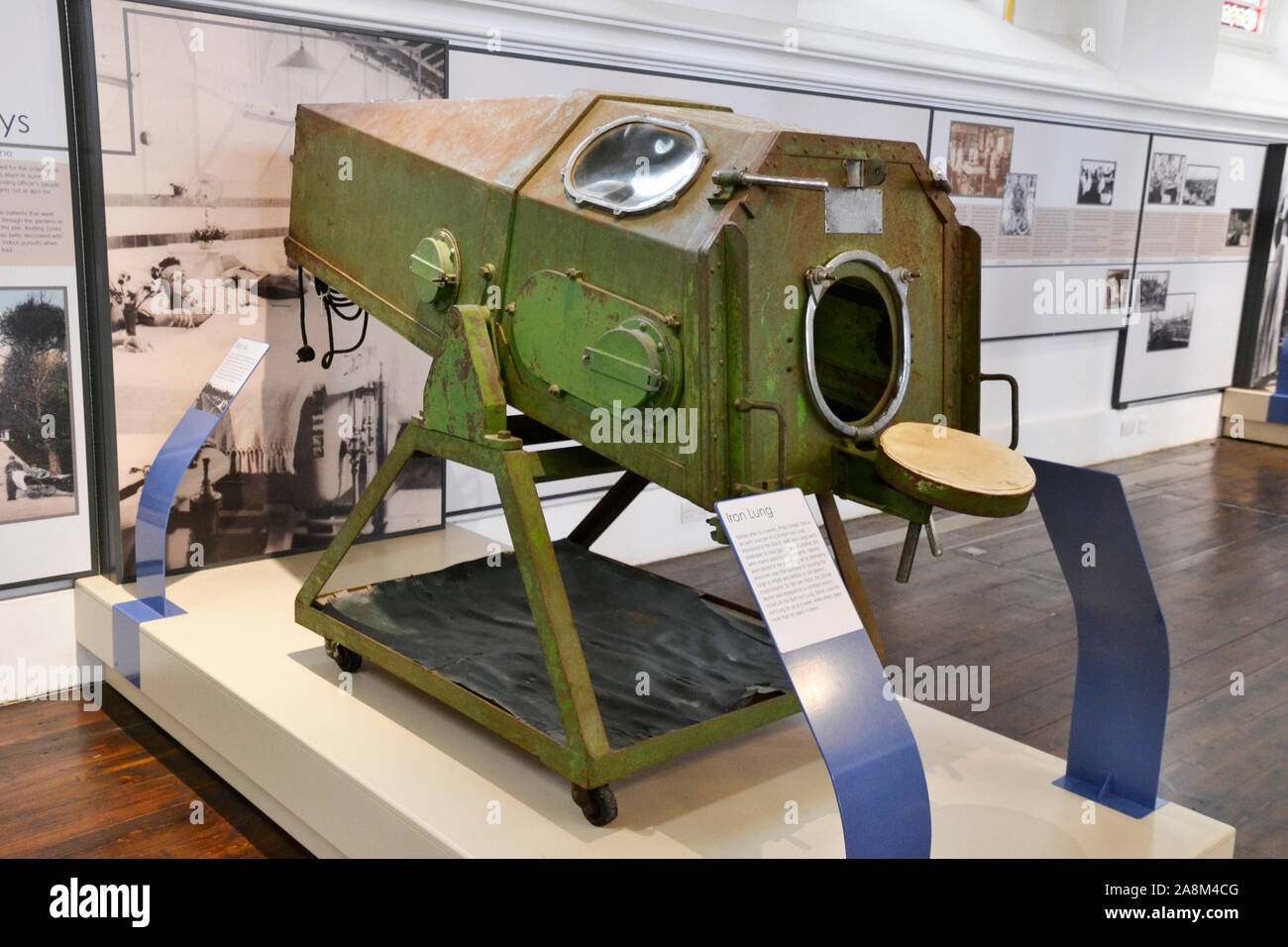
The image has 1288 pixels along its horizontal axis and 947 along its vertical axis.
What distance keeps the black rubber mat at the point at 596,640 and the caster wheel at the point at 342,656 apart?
0.09 metres

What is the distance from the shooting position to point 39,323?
12.0ft

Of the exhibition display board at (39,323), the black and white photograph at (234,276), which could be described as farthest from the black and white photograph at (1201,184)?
the exhibition display board at (39,323)

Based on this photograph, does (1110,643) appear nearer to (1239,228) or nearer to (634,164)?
(634,164)

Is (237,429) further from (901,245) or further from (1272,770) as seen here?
(1272,770)

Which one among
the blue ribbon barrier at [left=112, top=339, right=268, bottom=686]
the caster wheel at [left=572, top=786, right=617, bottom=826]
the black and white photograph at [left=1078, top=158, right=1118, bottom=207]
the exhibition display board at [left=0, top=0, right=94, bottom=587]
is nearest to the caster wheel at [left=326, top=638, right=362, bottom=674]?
the blue ribbon barrier at [left=112, top=339, right=268, bottom=686]

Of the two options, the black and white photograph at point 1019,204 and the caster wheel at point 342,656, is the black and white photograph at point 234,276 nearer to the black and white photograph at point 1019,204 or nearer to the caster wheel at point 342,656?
the caster wheel at point 342,656

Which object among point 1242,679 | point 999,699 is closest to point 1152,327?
point 1242,679

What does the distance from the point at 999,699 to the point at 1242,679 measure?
1.02 m

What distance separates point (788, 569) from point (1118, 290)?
666cm

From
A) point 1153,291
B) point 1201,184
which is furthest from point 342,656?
point 1201,184

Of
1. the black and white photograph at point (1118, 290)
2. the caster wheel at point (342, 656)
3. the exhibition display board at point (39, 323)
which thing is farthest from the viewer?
the black and white photograph at point (1118, 290)

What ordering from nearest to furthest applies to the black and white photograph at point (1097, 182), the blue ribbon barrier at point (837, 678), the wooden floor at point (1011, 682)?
1. the blue ribbon barrier at point (837, 678)
2. the wooden floor at point (1011, 682)
3. the black and white photograph at point (1097, 182)

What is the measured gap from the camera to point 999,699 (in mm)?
4117

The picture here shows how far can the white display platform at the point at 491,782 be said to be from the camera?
2.61 meters
